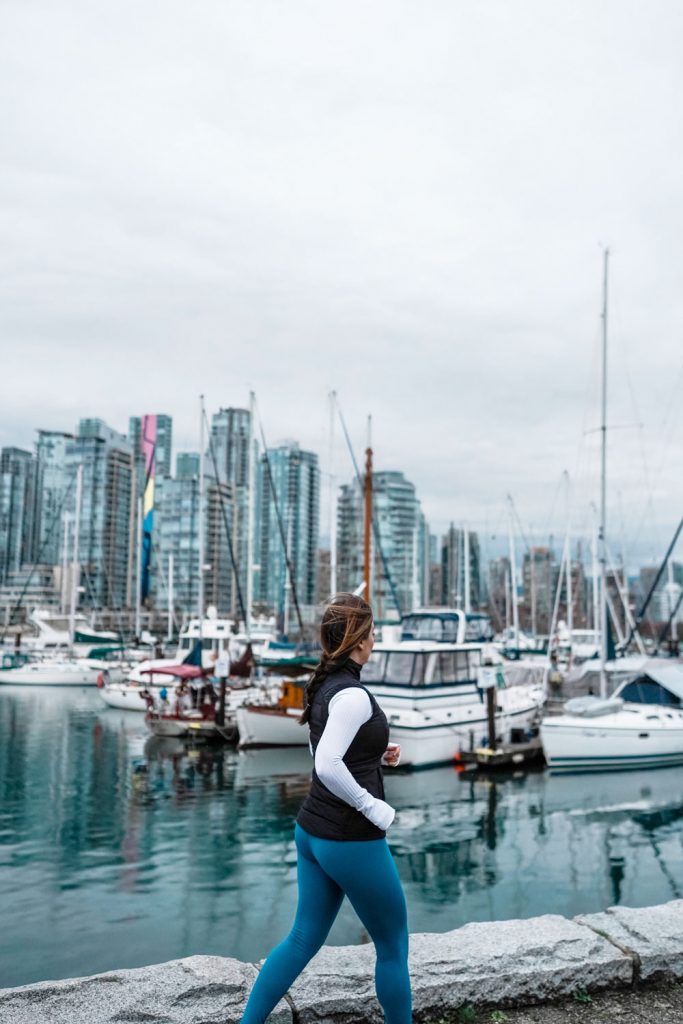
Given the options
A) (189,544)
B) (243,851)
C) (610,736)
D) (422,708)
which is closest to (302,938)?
(243,851)

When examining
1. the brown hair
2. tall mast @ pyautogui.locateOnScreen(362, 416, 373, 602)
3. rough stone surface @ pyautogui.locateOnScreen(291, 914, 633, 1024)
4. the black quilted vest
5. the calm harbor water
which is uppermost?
tall mast @ pyautogui.locateOnScreen(362, 416, 373, 602)

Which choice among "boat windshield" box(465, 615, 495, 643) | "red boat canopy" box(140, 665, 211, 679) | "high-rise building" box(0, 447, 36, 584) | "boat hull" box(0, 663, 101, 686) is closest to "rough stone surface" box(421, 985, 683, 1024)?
"red boat canopy" box(140, 665, 211, 679)

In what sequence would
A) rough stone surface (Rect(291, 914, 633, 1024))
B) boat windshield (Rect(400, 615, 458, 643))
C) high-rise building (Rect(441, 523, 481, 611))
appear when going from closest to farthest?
rough stone surface (Rect(291, 914, 633, 1024)) < boat windshield (Rect(400, 615, 458, 643)) < high-rise building (Rect(441, 523, 481, 611))

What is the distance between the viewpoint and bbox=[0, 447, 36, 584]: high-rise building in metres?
148

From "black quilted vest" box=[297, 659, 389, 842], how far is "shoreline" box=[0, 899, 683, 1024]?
1141 millimetres

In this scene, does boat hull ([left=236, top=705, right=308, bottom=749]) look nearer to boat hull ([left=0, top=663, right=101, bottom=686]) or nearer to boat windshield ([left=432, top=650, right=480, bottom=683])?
boat windshield ([left=432, top=650, right=480, bottom=683])

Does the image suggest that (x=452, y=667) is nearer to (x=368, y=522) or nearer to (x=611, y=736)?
(x=611, y=736)

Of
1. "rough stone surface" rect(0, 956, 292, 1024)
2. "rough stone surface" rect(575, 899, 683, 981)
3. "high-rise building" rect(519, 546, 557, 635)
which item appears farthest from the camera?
"high-rise building" rect(519, 546, 557, 635)

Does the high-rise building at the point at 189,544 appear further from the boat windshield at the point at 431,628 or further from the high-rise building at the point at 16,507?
the boat windshield at the point at 431,628

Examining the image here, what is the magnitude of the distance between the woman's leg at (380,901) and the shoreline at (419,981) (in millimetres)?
621

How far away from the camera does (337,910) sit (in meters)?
3.31

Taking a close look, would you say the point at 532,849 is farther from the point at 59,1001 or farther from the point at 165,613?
the point at 165,613

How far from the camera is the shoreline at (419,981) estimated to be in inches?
146

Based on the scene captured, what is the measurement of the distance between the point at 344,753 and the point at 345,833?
0.31m
